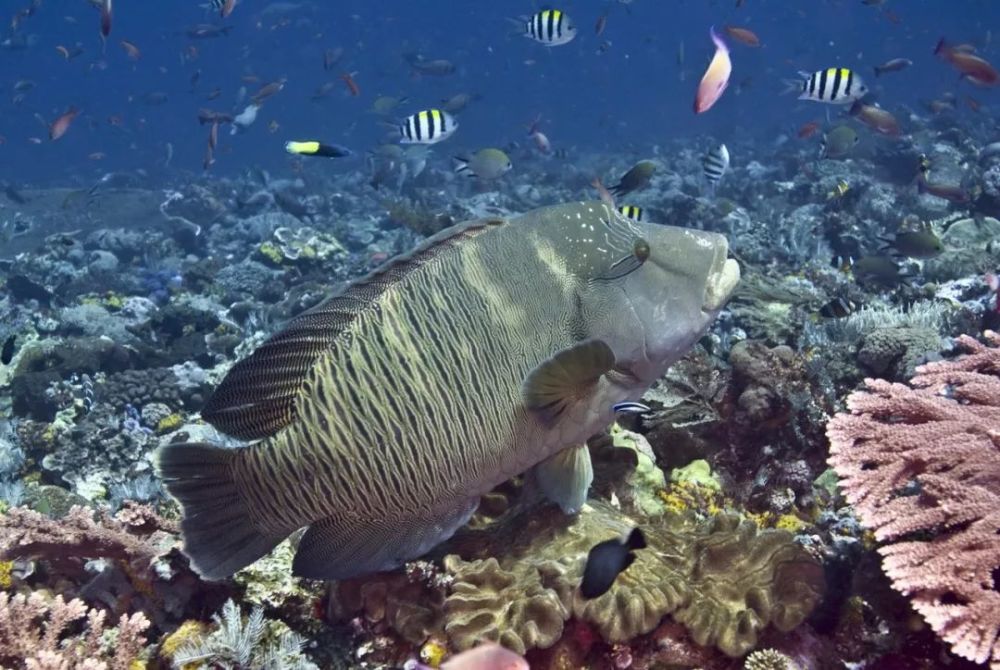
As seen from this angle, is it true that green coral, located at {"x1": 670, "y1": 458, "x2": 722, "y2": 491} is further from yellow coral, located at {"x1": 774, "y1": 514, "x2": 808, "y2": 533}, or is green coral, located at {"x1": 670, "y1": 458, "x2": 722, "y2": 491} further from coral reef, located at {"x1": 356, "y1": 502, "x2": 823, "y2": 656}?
coral reef, located at {"x1": 356, "y1": 502, "x2": 823, "y2": 656}

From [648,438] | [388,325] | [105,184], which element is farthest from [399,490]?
[105,184]

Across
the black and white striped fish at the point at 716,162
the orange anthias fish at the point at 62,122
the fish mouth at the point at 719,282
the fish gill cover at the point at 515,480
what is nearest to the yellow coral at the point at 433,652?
the fish gill cover at the point at 515,480

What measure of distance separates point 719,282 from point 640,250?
16.2 inches

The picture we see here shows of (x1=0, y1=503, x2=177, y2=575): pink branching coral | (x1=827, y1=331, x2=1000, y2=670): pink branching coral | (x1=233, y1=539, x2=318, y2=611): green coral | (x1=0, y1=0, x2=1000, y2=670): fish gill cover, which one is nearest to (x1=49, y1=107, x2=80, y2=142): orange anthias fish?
(x1=0, y1=0, x2=1000, y2=670): fish gill cover

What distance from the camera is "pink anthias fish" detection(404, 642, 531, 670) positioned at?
2.45m

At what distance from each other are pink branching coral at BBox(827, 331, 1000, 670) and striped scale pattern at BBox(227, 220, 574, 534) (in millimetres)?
1336

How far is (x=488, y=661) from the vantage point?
2.47 meters

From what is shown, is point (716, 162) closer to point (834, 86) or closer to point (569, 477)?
point (834, 86)

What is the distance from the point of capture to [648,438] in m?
4.61

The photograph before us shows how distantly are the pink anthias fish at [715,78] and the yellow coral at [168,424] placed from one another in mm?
6975

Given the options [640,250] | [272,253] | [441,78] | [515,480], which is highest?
[640,250]

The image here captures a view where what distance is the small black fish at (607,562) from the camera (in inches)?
103

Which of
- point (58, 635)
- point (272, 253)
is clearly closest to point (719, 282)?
point (58, 635)

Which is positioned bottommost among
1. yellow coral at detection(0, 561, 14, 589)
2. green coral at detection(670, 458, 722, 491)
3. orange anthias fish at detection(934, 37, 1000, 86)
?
green coral at detection(670, 458, 722, 491)
